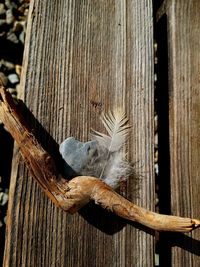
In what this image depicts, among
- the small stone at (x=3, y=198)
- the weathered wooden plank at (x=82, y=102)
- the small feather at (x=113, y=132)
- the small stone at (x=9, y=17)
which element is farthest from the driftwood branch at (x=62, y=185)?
the small stone at (x=9, y=17)

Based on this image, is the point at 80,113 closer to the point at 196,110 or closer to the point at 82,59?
the point at 82,59

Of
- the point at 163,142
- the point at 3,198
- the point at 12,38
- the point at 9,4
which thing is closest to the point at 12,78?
the point at 12,38

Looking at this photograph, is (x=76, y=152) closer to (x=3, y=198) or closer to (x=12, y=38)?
(x=3, y=198)

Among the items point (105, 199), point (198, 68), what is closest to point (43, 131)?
point (105, 199)

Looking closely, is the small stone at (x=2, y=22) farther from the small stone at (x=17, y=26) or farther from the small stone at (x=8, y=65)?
the small stone at (x=8, y=65)

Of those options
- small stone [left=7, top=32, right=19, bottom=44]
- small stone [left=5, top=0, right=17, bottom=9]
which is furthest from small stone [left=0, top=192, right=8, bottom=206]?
small stone [left=5, top=0, right=17, bottom=9]

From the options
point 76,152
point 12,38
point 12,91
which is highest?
point 12,38

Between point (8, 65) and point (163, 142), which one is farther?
point (8, 65)
